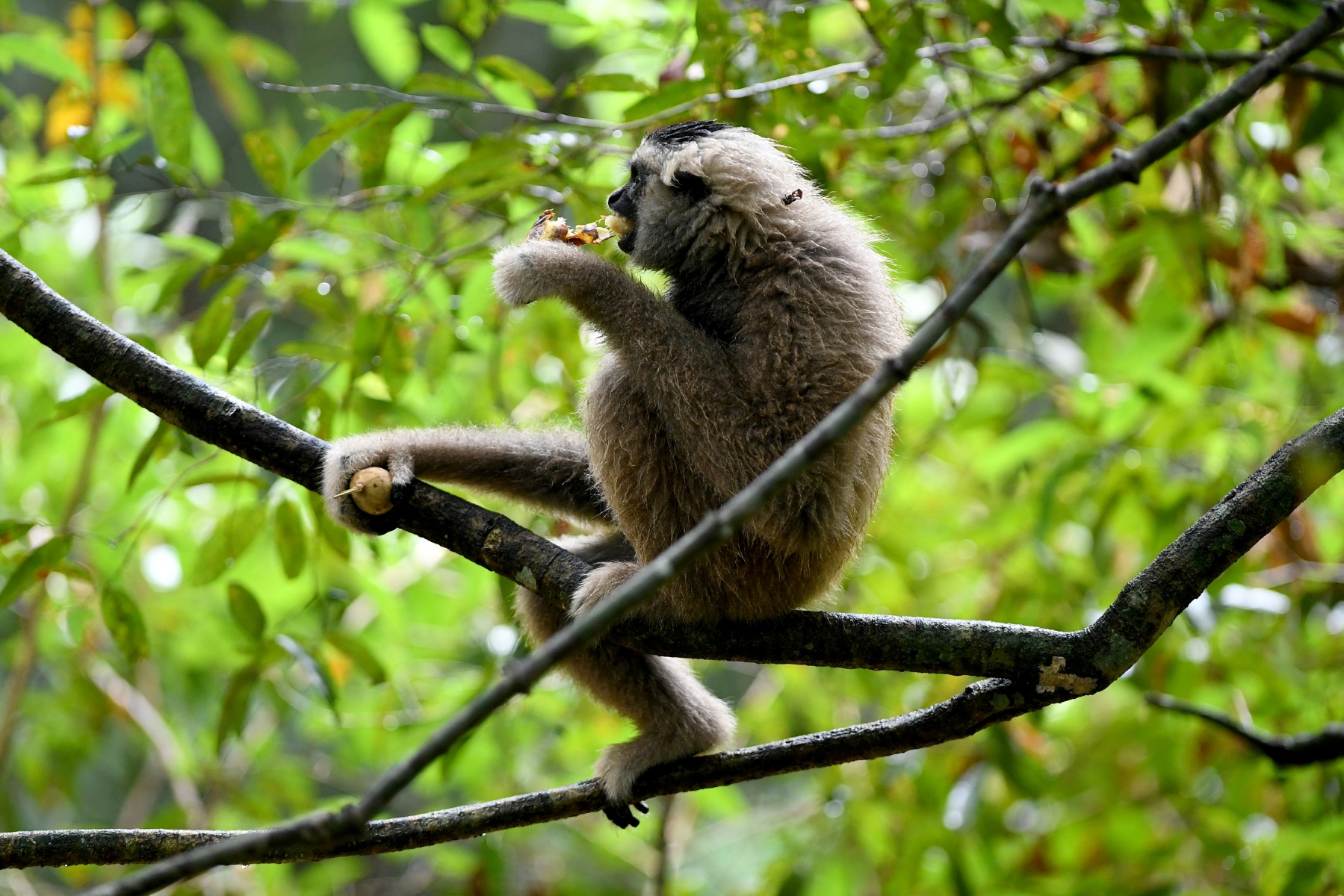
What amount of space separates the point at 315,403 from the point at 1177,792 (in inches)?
166

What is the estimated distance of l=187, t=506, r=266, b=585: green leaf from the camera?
3955mm

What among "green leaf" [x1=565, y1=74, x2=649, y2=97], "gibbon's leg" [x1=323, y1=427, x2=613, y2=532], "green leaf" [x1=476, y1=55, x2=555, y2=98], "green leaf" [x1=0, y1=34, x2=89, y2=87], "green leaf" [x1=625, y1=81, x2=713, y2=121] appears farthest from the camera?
"green leaf" [x1=0, y1=34, x2=89, y2=87]

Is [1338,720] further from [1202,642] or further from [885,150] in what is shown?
[885,150]

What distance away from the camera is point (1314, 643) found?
18.0 feet

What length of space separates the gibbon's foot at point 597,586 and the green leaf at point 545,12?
87.0 inches

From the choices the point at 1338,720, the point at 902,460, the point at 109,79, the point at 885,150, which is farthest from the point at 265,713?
the point at 1338,720

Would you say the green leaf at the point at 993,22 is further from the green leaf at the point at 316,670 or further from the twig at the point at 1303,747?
the green leaf at the point at 316,670

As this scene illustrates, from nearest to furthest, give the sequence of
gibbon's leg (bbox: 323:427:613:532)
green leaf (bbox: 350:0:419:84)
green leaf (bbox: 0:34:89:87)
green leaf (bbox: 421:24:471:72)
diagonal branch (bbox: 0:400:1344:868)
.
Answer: diagonal branch (bbox: 0:400:1344:868) → gibbon's leg (bbox: 323:427:613:532) → green leaf (bbox: 421:24:471:72) → green leaf (bbox: 0:34:89:87) → green leaf (bbox: 350:0:419:84)

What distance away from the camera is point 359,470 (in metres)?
3.29

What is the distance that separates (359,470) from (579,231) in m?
1.08

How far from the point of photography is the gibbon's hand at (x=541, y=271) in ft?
10.2

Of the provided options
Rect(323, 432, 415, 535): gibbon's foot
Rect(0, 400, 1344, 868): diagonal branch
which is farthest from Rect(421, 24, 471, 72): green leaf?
Rect(0, 400, 1344, 868): diagonal branch

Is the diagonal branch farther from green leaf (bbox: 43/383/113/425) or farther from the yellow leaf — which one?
the yellow leaf

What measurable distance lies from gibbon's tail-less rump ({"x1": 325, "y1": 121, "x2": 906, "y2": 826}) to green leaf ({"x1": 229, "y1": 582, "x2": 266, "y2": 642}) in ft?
2.64
